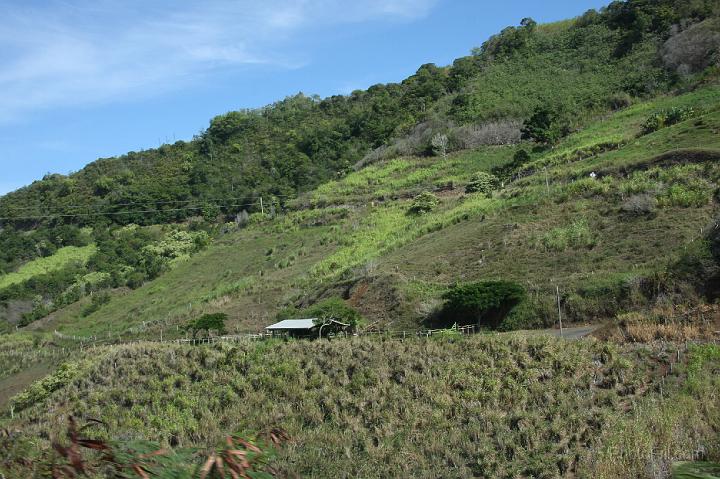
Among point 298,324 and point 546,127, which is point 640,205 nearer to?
point 298,324

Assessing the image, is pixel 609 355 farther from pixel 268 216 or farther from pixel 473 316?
pixel 268 216

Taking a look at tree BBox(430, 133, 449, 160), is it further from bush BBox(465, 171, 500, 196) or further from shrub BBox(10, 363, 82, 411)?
shrub BBox(10, 363, 82, 411)

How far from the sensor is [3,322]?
54.2 metres

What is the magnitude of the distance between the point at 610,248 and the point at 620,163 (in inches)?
382

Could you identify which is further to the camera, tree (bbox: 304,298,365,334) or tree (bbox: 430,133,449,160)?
tree (bbox: 430,133,449,160)

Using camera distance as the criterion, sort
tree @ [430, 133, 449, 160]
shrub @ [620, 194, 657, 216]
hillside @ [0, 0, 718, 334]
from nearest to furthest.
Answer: shrub @ [620, 194, 657, 216], hillside @ [0, 0, 718, 334], tree @ [430, 133, 449, 160]

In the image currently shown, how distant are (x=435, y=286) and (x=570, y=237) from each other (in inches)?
243

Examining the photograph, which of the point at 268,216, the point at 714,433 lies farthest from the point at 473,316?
the point at 268,216

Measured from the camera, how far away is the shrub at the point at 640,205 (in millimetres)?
28970

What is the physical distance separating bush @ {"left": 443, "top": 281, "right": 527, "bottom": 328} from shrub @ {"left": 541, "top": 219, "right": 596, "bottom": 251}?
4.85 meters

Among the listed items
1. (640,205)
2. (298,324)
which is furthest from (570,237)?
(298,324)

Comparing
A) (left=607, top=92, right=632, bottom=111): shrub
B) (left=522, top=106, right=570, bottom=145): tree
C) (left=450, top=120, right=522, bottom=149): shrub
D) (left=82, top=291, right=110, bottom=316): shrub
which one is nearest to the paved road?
(left=522, top=106, right=570, bottom=145): tree

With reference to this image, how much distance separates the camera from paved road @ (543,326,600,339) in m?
21.0

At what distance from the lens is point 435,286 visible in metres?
29.1
